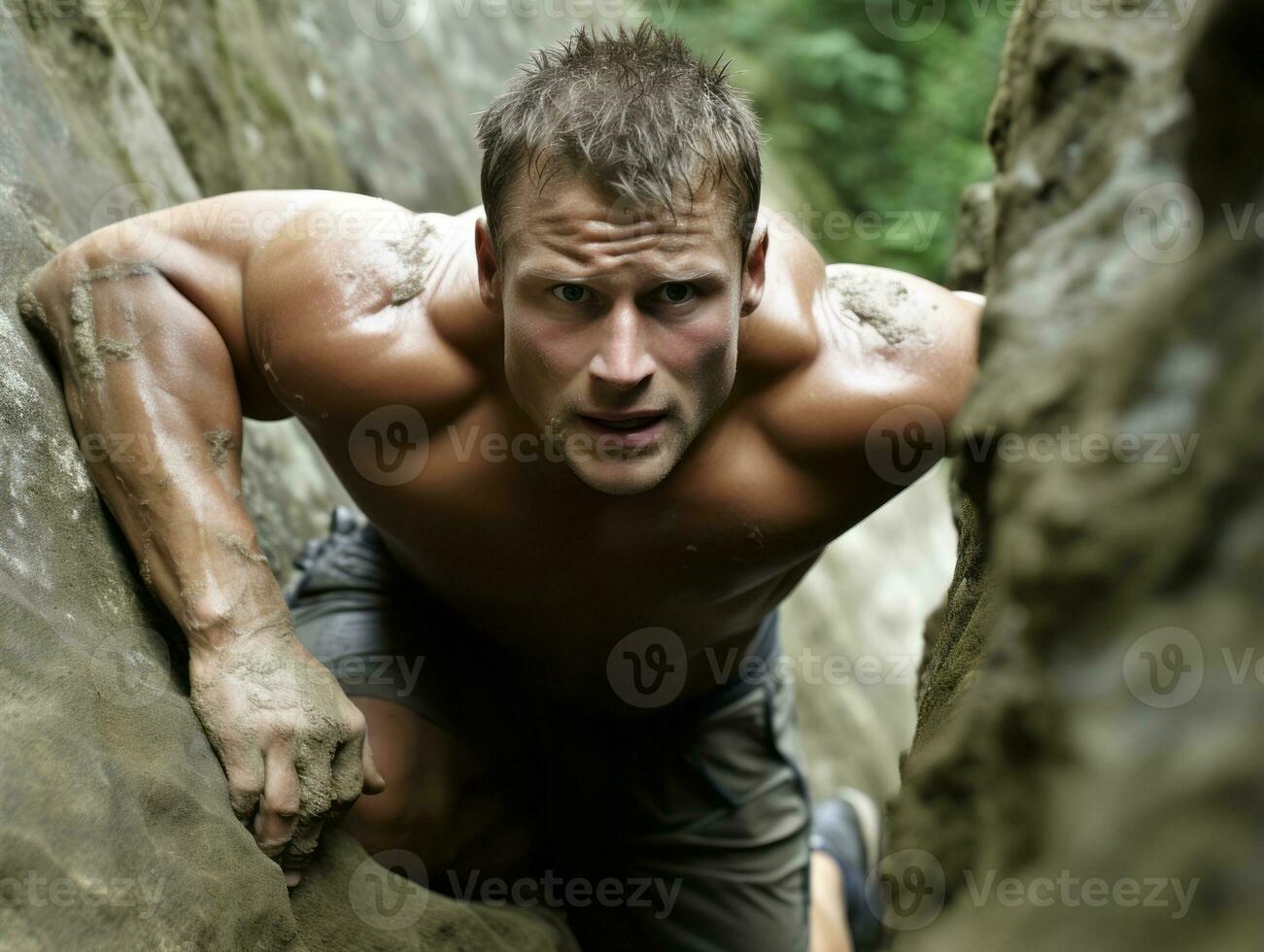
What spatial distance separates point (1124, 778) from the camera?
74 cm

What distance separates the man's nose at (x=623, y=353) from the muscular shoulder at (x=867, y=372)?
36 cm

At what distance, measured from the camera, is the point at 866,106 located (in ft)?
22.3

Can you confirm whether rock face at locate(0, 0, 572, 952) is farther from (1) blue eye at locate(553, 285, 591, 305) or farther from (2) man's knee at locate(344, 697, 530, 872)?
(1) blue eye at locate(553, 285, 591, 305)

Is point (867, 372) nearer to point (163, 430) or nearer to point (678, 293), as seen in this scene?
point (678, 293)

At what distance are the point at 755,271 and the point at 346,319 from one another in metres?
0.62

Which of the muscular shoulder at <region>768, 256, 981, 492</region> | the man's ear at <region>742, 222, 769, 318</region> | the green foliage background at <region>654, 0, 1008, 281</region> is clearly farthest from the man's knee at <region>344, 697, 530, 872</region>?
the green foliage background at <region>654, 0, 1008, 281</region>

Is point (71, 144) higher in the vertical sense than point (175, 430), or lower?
higher

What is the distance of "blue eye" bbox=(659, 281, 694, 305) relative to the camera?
1651mm

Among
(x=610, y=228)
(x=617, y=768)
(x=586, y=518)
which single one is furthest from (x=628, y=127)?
(x=617, y=768)


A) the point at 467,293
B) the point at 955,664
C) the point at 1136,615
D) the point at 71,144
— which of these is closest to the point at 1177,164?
the point at 1136,615

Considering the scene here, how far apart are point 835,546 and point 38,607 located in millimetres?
3236

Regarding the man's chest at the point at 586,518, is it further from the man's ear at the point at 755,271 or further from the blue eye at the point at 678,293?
the blue eye at the point at 678,293

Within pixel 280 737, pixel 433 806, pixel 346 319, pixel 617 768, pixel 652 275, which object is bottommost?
pixel 617 768

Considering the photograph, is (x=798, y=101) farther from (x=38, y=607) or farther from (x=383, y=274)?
(x=38, y=607)
